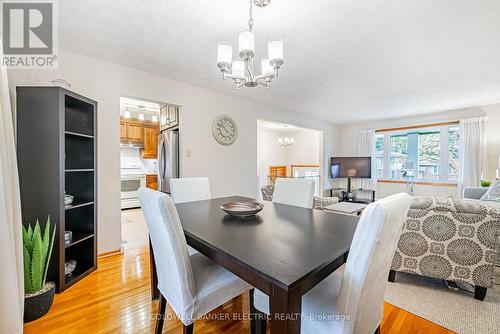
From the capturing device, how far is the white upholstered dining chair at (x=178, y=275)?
39.1 inches

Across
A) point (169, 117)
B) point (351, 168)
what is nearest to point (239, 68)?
point (169, 117)

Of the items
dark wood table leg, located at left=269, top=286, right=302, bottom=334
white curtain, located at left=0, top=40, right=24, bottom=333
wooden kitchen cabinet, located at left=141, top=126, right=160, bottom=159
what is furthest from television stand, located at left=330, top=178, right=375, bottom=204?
white curtain, located at left=0, top=40, right=24, bottom=333

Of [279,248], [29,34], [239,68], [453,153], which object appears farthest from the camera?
[453,153]

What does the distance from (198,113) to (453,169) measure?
567 centimetres

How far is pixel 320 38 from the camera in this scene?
77.8 inches

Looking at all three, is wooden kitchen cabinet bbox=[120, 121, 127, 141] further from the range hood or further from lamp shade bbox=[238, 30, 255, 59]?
lamp shade bbox=[238, 30, 255, 59]

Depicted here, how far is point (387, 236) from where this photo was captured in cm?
82

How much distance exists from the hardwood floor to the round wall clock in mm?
2232

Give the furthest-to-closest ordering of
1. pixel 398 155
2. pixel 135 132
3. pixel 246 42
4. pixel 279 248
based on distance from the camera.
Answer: pixel 398 155
pixel 135 132
pixel 246 42
pixel 279 248

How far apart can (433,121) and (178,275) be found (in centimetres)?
627

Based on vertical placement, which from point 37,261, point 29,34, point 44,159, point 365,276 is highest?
point 29,34

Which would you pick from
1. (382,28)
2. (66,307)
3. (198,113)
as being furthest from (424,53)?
(66,307)

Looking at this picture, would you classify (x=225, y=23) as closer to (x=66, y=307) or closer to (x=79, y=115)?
(x=79, y=115)

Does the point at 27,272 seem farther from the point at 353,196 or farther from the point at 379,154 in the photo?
the point at 379,154
